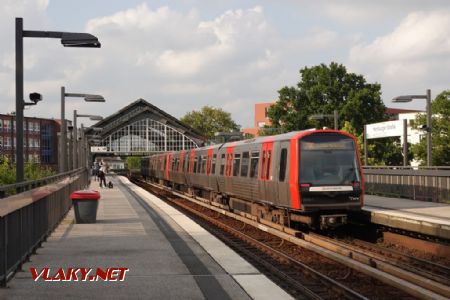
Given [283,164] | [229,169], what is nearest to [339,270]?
[283,164]

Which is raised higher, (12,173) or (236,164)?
(236,164)

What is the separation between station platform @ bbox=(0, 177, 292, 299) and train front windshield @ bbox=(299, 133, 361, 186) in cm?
319

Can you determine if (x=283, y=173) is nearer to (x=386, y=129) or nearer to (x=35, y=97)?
(x=35, y=97)

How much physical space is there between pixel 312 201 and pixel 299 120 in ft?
183

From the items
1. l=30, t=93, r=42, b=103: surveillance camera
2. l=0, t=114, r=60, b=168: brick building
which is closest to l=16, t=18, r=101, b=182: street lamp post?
l=30, t=93, r=42, b=103: surveillance camera

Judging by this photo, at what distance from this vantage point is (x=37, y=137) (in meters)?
117

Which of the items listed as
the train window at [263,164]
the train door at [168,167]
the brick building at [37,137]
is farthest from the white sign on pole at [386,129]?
the brick building at [37,137]

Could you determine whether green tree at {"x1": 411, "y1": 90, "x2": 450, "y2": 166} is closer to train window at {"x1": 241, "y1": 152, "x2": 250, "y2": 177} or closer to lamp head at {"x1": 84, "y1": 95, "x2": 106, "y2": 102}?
lamp head at {"x1": 84, "y1": 95, "x2": 106, "y2": 102}

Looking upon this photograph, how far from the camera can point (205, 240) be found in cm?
1395

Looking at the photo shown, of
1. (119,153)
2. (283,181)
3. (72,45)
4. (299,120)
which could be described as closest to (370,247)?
(283,181)

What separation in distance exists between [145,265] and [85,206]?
7867 mm

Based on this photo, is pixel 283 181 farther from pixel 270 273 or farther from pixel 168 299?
pixel 168 299

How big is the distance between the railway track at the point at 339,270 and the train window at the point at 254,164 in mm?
3062

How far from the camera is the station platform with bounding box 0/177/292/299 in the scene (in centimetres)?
826
